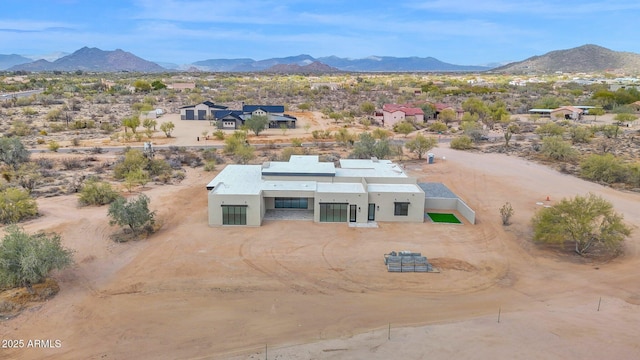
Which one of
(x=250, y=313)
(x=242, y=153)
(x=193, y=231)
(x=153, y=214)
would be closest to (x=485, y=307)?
(x=250, y=313)

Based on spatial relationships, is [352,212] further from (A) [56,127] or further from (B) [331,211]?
(A) [56,127]

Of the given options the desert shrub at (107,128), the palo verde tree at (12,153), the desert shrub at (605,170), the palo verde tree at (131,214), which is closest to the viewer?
the palo verde tree at (131,214)

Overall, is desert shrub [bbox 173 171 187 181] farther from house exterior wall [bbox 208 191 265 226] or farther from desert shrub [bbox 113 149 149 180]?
house exterior wall [bbox 208 191 265 226]

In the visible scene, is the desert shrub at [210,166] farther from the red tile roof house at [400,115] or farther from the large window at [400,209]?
the red tile roof house at [400,115]

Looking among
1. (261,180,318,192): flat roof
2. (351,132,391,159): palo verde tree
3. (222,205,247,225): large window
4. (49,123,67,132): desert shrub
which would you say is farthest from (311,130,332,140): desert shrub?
(49,123,67,132): desert shrub

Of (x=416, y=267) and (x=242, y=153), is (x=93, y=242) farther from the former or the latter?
(x=242, y=153)

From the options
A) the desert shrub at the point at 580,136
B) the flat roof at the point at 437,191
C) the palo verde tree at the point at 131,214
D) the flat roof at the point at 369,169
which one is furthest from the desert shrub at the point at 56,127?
the desert shrub at the point at 580,136

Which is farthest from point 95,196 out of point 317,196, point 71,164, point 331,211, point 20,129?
point 20,129
